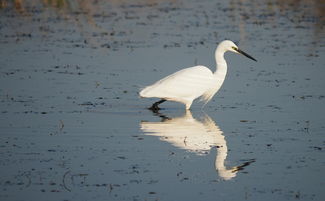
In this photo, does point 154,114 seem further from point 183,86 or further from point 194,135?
point 194,135

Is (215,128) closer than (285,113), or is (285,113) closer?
(215,128)

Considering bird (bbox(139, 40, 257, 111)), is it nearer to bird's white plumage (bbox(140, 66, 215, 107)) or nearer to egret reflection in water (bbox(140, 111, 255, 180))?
bird's white plumage (bbox(140, 66, 215, 107))

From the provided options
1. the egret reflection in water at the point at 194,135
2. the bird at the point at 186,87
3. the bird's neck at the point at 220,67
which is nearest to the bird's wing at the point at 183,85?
the bird at the point at 186,87

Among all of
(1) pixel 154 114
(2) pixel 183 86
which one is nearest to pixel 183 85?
(2) pixel 183 86

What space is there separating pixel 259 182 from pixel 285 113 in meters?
3.16

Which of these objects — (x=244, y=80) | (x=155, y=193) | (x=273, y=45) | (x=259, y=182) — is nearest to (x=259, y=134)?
(x=259, y=182)

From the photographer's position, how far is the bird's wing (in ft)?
34.9

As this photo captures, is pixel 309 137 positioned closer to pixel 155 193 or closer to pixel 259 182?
pixel 259 182

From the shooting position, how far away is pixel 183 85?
10.8 m

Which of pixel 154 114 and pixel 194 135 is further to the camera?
pixel 154 114

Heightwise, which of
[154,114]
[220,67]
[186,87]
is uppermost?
[220,67]

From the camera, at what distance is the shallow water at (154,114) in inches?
281

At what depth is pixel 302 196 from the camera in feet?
21.9

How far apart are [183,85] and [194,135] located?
1758mm
